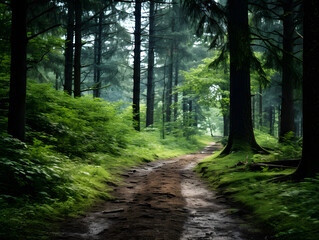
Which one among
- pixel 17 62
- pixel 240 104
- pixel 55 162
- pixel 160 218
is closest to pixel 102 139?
pixel 55 162

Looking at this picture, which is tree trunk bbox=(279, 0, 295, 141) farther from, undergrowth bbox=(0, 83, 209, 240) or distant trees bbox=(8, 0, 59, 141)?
distant trees bbox=(8, 0, 59, 141)

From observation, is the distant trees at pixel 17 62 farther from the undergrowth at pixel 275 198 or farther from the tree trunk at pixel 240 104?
the tree trunk at pixel 240 104

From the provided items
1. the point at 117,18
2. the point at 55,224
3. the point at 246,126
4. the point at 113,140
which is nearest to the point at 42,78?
the point at 117,18

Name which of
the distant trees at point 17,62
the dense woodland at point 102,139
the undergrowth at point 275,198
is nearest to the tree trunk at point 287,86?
the dense woodland at point 102,139

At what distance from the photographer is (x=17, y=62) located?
15.9 feet

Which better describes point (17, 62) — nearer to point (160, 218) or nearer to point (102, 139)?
point (160, 218)

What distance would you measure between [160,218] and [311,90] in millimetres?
3745

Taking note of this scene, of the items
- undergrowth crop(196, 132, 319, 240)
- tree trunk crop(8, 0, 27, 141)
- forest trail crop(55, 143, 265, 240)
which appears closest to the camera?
undergrowth crop(196, 132, 319, 240)

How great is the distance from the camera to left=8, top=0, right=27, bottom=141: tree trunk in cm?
483

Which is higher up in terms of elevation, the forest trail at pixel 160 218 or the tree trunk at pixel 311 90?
the tree trunk at pixel 311 90

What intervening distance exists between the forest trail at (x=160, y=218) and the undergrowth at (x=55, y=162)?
1.29 feet

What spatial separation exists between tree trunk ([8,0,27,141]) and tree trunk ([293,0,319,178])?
5.87m

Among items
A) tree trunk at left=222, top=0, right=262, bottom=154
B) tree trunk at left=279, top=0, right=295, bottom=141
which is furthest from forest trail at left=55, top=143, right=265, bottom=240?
tree trunk at left=279, top=0, right=295, bottom=141

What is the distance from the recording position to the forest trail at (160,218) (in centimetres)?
315
